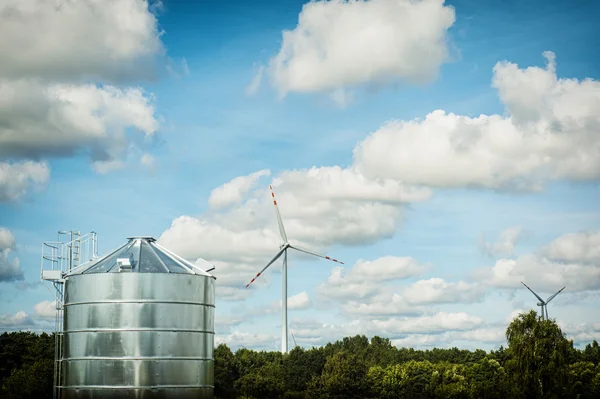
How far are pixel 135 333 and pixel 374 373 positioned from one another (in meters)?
90.0

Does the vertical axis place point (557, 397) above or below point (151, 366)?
below

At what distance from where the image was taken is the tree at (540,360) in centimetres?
8619

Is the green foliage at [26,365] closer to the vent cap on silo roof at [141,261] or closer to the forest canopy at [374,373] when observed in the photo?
the forest canopy at [374,373]

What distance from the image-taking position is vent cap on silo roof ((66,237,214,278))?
1903 inches

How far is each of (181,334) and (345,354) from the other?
74897mm

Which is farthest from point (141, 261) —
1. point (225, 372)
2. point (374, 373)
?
point (374, 373)

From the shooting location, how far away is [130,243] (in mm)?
52219

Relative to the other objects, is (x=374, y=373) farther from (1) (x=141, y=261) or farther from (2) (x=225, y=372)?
(1) (x=141, y=261)

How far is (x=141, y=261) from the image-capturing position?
162ft

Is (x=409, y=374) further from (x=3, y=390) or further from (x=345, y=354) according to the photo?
(x=3, y=390)

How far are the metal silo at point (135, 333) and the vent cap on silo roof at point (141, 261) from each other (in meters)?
0.10

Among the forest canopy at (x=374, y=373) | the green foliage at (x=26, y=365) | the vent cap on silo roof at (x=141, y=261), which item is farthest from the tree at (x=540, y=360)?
the green foliage at (x=26, y=365)

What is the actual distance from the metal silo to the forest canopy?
35.5m

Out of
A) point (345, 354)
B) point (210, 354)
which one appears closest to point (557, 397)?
point (345, 354)
